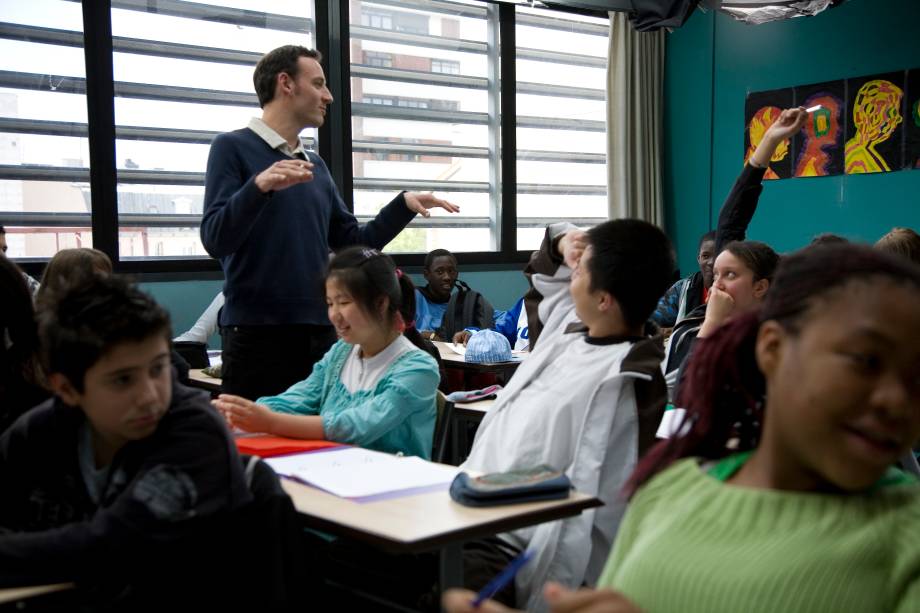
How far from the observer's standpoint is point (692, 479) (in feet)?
3.88

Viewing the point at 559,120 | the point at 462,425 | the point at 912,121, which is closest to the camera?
the point at 462,425

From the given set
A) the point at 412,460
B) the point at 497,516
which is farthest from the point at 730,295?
the point at 497,516

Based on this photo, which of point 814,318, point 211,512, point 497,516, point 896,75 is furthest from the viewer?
point 896,75

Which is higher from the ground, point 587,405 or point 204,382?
point 587,405

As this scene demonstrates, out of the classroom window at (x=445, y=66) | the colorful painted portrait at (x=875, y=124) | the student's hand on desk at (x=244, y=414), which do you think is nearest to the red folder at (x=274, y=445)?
the student's hand on desk at (x=244, y=414)

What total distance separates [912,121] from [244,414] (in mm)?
5142

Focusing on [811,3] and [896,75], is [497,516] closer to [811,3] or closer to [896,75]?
[811,3]

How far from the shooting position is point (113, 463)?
5.23 feet

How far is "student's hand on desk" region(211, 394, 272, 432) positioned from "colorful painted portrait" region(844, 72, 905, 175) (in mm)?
5092

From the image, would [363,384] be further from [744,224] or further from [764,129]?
[764,129]

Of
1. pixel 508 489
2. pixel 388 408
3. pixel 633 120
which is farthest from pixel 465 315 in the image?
pixel 508 489

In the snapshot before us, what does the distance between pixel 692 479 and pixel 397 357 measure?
1485mm

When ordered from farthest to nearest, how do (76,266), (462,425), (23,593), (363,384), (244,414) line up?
(462,425) → (76,266) → (363,384) → (244,414) → (23,593)

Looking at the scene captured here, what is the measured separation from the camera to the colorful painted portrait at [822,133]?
20.8ft
